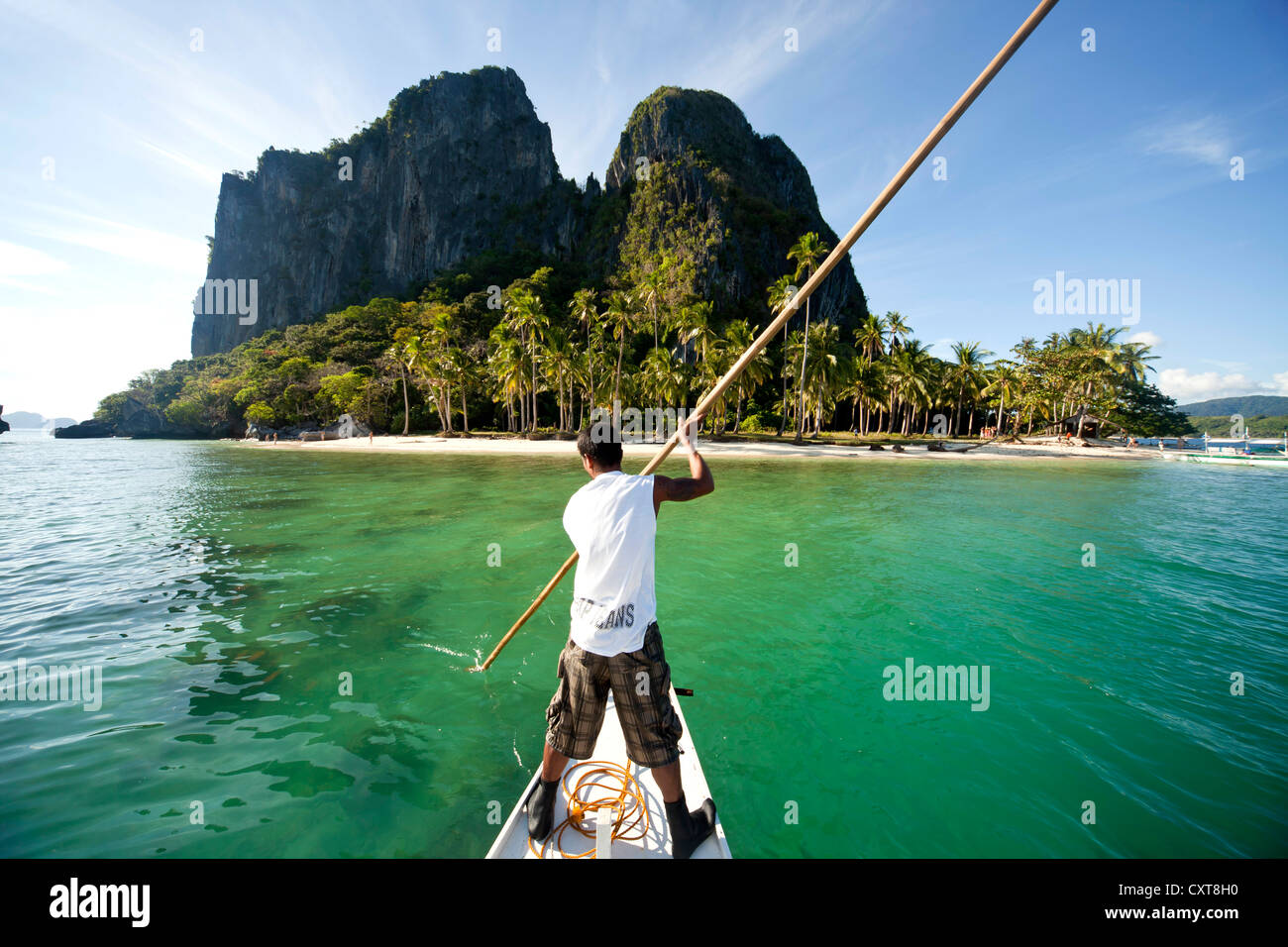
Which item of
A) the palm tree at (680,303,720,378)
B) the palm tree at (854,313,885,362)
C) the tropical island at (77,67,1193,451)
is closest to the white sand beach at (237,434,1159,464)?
the tropical island at (77,67,1193,451)

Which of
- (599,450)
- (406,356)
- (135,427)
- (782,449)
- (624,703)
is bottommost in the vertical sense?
(624,703)

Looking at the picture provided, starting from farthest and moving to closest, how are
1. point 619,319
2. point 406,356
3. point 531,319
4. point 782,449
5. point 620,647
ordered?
point 406,356
point 619,319
point 531,319
point 782,449
point 620,647

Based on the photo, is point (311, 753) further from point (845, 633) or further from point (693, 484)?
point (845, 633)

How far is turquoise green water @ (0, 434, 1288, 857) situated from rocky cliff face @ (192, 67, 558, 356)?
12729cm

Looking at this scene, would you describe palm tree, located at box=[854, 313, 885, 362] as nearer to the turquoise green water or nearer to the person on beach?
the turquoise green water

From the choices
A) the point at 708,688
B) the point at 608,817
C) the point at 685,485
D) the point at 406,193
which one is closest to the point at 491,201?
the point at 406,193

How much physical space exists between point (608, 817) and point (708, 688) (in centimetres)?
297

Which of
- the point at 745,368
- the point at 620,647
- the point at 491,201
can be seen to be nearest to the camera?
the point at 620,647

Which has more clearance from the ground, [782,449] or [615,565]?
[782,449]

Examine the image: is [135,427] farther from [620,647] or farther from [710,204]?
[620,647]

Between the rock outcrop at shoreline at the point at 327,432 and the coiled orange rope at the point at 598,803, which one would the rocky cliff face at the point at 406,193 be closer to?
the rock outcrop at shoreline at the point at 327,432

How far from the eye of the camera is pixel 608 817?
341 centimetres

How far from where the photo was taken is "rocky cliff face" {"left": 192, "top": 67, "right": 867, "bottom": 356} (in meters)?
104
